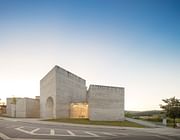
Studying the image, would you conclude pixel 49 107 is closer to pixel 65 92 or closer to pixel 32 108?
pixel 65 92

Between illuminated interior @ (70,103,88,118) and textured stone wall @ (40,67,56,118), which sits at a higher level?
textured stone wall @ (40,67,56,118)

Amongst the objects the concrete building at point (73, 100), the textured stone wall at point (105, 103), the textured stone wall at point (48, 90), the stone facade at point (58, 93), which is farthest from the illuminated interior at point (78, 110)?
the textured stone wall at point (105, 103)

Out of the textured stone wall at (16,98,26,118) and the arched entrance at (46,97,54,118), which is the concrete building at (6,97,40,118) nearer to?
the textured stone wall at (16,98,26,118)

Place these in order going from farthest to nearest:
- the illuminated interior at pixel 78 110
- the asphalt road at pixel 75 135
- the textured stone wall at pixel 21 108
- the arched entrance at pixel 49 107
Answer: the textured stone wall at pixel 21 108, the arched entrance at pixel 49 107, the illuminated interior at pixel 78 110, the asphalt road at pixel 75 135

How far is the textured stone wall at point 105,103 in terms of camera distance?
171 ft

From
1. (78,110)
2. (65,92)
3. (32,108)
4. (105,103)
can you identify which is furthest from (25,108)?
(105,103)

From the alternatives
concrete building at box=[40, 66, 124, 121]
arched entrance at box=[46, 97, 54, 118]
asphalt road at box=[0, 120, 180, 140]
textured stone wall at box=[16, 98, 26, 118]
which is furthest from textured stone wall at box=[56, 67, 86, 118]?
asphalt road at box=[0, 120, 180, 140]

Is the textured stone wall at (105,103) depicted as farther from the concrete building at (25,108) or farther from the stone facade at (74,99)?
the concrete building at (25,108)

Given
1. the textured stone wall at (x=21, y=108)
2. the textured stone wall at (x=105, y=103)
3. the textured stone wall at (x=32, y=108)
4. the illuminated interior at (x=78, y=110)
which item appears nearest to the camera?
the textured stone wall at (x=105, y=103)

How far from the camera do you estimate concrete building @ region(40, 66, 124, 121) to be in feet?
172

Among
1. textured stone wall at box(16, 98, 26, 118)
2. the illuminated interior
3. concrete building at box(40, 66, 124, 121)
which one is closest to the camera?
concrete building at box(40, 66, 124, 121)

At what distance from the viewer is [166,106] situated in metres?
42.9

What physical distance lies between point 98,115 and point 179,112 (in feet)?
53.4

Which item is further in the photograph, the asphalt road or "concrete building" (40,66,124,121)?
"concrete building" (40,66,124,121)
